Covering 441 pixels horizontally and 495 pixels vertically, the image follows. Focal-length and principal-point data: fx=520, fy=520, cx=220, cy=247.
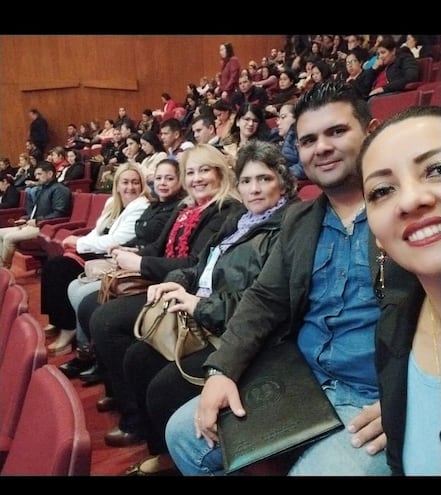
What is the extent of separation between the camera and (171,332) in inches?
38.0

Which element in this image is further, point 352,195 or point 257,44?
point 257,44

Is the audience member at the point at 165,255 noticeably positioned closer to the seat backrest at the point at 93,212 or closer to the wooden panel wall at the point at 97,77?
the seat backrest at the point at 93,212

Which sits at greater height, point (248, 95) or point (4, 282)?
point (248, 95)

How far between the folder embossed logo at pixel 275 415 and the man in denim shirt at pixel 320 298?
2 centimetres

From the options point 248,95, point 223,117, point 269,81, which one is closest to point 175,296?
point 223,117

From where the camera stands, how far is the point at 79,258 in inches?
68.9

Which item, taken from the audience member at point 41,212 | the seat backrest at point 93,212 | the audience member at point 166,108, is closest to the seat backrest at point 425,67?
the seat backrest at point 93,212

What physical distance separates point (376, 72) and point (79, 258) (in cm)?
202

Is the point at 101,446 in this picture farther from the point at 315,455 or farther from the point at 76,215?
the point at 76,215

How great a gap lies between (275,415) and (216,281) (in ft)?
1.27

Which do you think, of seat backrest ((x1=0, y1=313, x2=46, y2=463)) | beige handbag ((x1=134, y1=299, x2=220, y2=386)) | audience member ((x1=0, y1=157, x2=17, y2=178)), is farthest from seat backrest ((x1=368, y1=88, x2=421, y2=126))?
audience member ((x1=0, y1=157, x2=17, y2=178))

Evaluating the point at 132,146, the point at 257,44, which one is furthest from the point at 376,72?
the point at 257,44

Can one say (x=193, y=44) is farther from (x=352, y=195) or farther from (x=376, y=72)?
(x=352, y=195)

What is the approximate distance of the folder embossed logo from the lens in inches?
25.3
